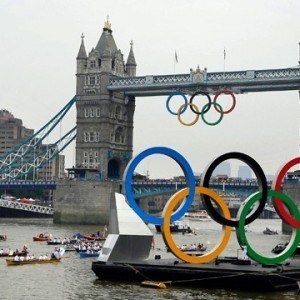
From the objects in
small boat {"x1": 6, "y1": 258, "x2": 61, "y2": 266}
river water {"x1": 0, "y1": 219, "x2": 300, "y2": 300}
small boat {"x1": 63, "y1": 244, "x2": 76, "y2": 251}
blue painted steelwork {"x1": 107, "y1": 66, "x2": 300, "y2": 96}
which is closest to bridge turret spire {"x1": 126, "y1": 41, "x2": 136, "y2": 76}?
blue painted steelwork {"x1": 107, "y1": 66, "x2": 300, "y2": 96}

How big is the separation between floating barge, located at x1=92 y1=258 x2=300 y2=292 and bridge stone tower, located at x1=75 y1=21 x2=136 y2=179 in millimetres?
84501

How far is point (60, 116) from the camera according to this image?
15550 centimetres

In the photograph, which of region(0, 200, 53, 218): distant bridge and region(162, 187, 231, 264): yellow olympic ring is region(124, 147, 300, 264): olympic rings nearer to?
region(162, 187, 231, 264): yellow olympic ring

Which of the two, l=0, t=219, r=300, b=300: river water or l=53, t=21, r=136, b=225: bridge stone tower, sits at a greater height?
l=53, t=21, r=136, b=225: bridge stone tower

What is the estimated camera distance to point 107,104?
476 feet

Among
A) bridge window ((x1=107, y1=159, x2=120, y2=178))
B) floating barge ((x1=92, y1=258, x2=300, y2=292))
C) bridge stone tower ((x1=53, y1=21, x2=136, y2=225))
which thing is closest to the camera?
floating barge ((x1=92, y1=258, x2=300, y2=292))

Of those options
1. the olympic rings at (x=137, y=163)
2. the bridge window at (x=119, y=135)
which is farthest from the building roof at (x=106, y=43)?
the olympic rings at (x=137, y=163)

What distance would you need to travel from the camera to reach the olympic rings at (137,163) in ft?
198

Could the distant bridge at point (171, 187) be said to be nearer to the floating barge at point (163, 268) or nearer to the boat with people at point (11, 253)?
the boat with people at point (11, 253)

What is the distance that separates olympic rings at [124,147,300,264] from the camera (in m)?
58.2

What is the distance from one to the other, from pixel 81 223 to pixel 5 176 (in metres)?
28.9

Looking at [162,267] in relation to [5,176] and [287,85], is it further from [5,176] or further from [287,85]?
[5,176]

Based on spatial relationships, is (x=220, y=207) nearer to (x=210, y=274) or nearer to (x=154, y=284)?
(x=210, y=274)

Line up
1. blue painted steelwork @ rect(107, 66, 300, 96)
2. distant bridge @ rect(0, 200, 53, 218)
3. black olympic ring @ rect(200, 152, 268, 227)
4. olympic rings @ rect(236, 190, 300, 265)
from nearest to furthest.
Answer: olympic rings @ rect(236, 190, 300, 265) < black olympic ring @ rect(200, 152, 268, 227) < blue painted steelwork @ rect(107, 66, 300, 96) < distant bridge @ rect(0, 200, 53, 218)
